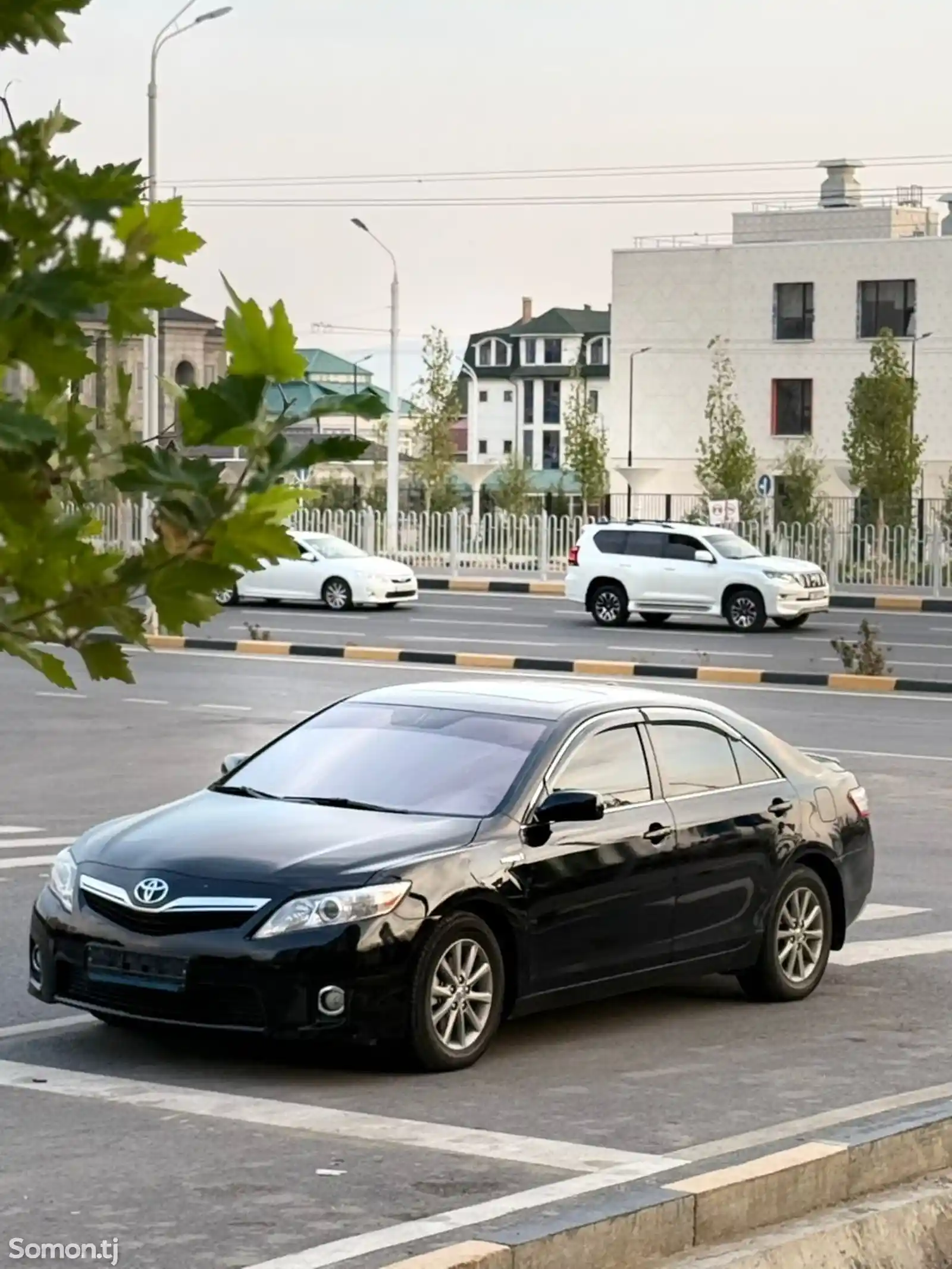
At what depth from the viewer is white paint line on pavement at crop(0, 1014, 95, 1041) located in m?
9.01

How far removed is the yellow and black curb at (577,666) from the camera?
28078 mm

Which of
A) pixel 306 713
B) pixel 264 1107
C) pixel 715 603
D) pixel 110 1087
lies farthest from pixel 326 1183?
pixel 715 603

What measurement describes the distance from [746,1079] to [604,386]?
144 metres

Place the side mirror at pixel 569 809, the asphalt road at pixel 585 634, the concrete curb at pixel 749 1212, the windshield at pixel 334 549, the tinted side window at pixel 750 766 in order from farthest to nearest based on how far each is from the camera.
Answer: the windshield at pixel 334 549 < the asphalt road at pixel 585 634 < the tinted side window at pixel 750 766 < the side mirror at pixel 569 809 < the concrete curb at pixel 749 1212

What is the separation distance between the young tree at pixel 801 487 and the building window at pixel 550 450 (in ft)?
280

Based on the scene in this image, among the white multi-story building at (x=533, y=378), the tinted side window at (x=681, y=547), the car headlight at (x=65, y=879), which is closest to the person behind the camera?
the car headlight at (x=65, y=879)

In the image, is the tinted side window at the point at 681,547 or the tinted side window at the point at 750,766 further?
the tinted side window at the point at 681,547

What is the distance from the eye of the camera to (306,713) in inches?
921

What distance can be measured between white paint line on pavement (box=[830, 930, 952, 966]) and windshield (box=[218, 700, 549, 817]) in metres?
2.52

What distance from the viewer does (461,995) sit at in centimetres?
838

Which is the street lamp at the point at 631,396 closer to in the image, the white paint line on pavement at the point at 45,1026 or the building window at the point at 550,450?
the white paint line on pavement at the point at 45,1026

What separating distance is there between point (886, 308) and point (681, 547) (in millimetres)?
34881

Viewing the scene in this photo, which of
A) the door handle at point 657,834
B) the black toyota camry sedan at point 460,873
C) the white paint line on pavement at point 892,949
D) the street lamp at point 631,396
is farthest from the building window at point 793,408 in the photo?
the door handle at point 657,834

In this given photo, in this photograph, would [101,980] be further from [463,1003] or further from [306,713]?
[306,713]
